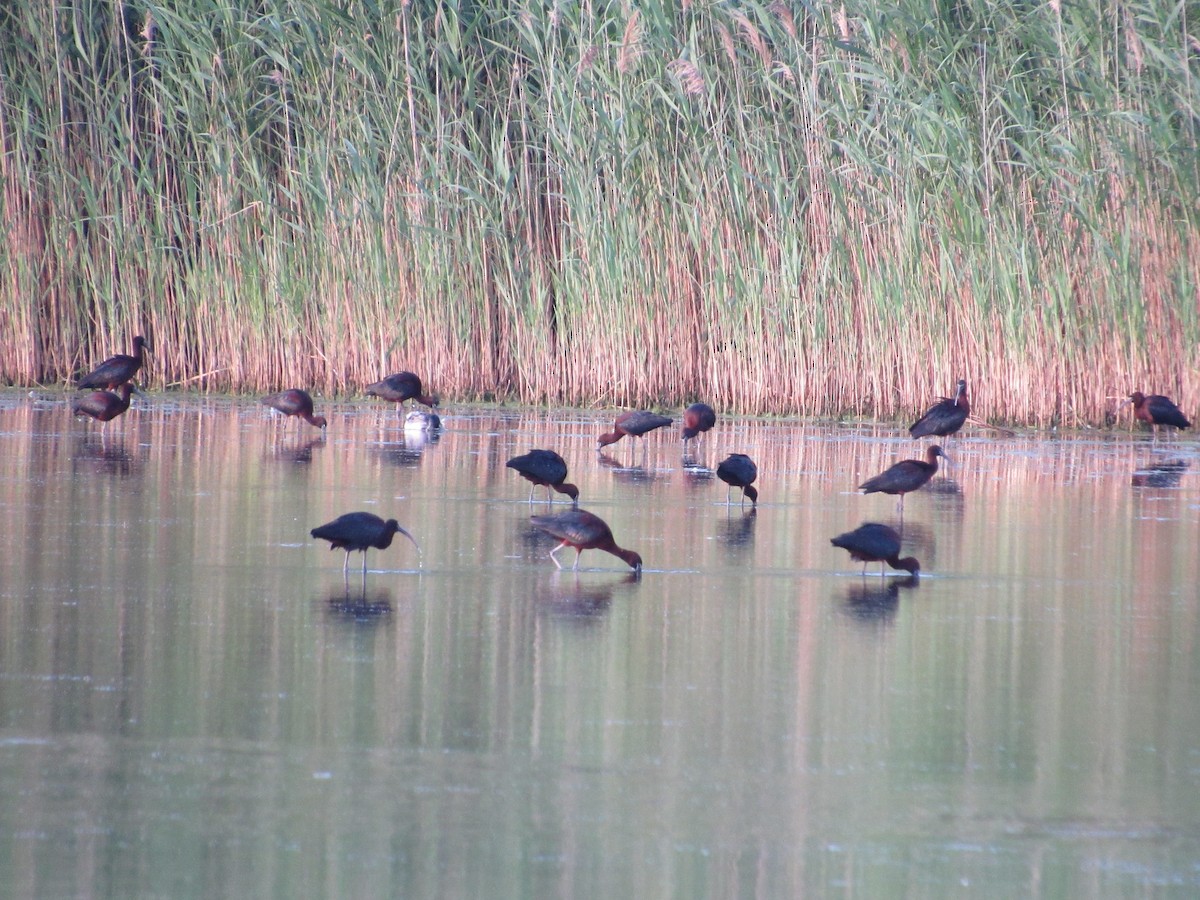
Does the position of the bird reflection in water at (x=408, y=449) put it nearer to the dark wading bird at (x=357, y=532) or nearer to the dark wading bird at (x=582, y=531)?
the dark wading bird at (x=582, y=531)

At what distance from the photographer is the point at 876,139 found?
1320cm

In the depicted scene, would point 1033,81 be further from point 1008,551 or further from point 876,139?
point 1008,551

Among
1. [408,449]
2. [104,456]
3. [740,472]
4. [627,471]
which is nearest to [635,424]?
[627,471]

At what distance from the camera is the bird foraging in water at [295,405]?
39.9 ft

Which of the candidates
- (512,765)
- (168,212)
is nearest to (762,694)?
(512,765)

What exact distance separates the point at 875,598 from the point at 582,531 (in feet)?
3.64

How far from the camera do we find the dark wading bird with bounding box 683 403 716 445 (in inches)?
462

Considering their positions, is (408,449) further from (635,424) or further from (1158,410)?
(1158,410)

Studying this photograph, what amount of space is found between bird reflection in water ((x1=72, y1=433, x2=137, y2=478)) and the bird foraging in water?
4.50 feet

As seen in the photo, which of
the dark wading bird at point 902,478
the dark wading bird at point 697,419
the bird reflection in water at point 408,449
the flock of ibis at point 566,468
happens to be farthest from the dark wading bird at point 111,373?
the dark wading bird at point 902,478

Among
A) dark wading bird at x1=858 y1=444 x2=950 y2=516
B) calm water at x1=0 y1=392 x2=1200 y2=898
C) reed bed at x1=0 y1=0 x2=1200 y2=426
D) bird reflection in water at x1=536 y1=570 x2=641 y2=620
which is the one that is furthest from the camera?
reed bed at x1=0 y1=0 x2=1200 y2=426

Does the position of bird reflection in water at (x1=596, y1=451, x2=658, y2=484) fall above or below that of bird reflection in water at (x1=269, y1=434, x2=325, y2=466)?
below

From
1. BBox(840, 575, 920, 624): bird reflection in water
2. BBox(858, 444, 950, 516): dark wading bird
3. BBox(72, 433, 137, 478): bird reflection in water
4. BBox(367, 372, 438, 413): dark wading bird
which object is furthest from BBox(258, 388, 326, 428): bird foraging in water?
BBox(840, 575, 920, 624): bird reflection in water

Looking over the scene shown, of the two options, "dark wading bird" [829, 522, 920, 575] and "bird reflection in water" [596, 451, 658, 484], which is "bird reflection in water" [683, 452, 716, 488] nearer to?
"bird reflection in water" [596, 451, 658, 484]
